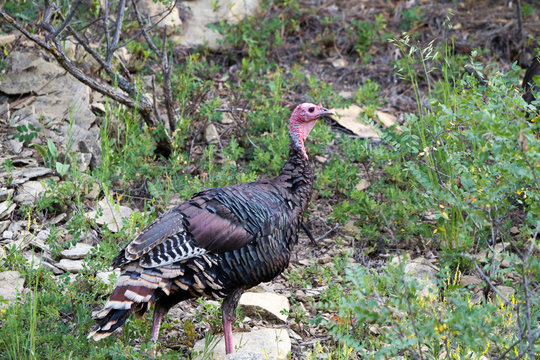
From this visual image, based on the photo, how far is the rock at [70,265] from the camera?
472cm

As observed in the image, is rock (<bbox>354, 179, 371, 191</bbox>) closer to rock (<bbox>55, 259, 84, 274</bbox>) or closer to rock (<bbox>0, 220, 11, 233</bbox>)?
rock (<bbox>55, 259, 84, 274</bbox>)

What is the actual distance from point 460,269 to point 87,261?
9.41ft

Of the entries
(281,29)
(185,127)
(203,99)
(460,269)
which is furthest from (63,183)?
(281,29)

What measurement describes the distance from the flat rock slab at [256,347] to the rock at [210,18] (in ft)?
15.2

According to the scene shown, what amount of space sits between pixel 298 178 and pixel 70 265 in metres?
1.84

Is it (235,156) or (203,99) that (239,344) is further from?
(203,99)

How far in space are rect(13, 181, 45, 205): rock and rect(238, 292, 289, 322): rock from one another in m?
1.98

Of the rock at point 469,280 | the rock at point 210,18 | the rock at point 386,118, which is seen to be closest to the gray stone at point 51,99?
the rock at point 210,18

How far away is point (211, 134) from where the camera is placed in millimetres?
6566

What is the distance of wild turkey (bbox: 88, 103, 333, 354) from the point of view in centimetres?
381

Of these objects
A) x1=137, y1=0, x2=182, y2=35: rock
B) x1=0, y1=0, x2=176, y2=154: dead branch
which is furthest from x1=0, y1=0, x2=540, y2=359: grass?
x1=137, y1=0, x2=182, y2=35: rock

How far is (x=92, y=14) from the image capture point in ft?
23.8

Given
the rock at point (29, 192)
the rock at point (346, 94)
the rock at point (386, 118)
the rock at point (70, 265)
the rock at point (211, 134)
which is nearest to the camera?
the rock at point (70, 265)

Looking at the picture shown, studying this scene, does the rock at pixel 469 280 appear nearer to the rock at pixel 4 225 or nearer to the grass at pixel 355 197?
the grass at pixel 355 197
